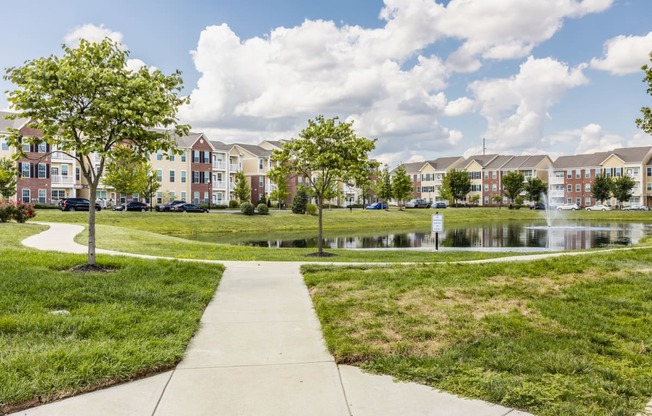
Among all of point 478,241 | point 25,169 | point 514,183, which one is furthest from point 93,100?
point 514,183

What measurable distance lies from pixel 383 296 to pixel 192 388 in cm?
409

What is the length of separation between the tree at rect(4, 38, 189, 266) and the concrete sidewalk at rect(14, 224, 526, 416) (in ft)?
17.1

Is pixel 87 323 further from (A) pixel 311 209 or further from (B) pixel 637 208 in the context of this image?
(B) pixel 637 208

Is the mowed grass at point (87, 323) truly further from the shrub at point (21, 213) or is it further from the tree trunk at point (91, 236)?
the shrub at point (21, 213)

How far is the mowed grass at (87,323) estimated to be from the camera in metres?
4.50

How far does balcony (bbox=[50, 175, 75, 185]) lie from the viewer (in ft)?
199

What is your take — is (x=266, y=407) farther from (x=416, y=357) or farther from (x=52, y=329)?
(x=52, y=329)

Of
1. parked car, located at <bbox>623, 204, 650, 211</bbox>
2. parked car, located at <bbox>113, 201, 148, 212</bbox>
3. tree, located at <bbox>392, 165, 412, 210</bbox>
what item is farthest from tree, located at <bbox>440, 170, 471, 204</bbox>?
parked car, located at <bbox>113, 201, 148, 212</bbox>

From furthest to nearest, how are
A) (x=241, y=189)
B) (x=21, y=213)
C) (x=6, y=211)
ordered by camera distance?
1. (x=241, y=189)
2. (x=21, y=213)
3. (x=6, y=211)

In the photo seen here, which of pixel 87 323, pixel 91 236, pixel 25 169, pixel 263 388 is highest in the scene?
pixel 25 169

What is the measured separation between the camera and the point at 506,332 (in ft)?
19.9

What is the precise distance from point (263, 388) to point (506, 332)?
3.16m

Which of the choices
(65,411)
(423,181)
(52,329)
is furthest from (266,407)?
(423,181)

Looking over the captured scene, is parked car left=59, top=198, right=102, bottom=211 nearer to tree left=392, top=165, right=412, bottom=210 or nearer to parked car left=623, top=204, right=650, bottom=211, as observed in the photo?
tree left=392, top=165, right=412, bottom=210
